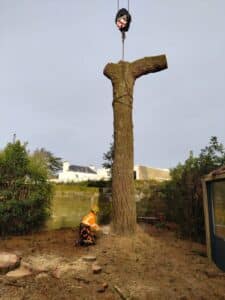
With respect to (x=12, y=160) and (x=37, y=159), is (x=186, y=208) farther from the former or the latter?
(x=12, y=160)

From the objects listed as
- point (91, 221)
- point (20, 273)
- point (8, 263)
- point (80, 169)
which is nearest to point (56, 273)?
point (20, 273)

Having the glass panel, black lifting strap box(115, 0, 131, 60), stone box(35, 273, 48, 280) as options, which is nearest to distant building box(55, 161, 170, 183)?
black lifting strap box(115, 0, 131, 60)

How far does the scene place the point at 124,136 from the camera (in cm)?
673

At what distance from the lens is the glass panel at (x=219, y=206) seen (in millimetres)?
5216

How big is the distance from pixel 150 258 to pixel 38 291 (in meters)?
2.39

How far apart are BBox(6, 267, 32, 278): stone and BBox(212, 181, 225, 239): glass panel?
357cm

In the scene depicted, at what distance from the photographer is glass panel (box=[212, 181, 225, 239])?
522 centimetres

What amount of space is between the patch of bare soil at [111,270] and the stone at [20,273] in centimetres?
7

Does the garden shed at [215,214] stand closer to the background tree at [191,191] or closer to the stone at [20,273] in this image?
the background tree at [191,191]

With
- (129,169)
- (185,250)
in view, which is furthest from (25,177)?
(185,250)

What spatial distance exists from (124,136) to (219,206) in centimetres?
271

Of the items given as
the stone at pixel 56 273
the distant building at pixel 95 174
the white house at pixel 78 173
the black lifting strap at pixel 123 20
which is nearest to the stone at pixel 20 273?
the stone at pixel 56 273

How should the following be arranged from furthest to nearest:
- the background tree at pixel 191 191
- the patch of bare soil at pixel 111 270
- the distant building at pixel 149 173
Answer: the distant building at pixel 149 173 < the background tree at pixel 191 191 < the patch of bare soil at pixel 111 270

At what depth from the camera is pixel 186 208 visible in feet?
24.5
